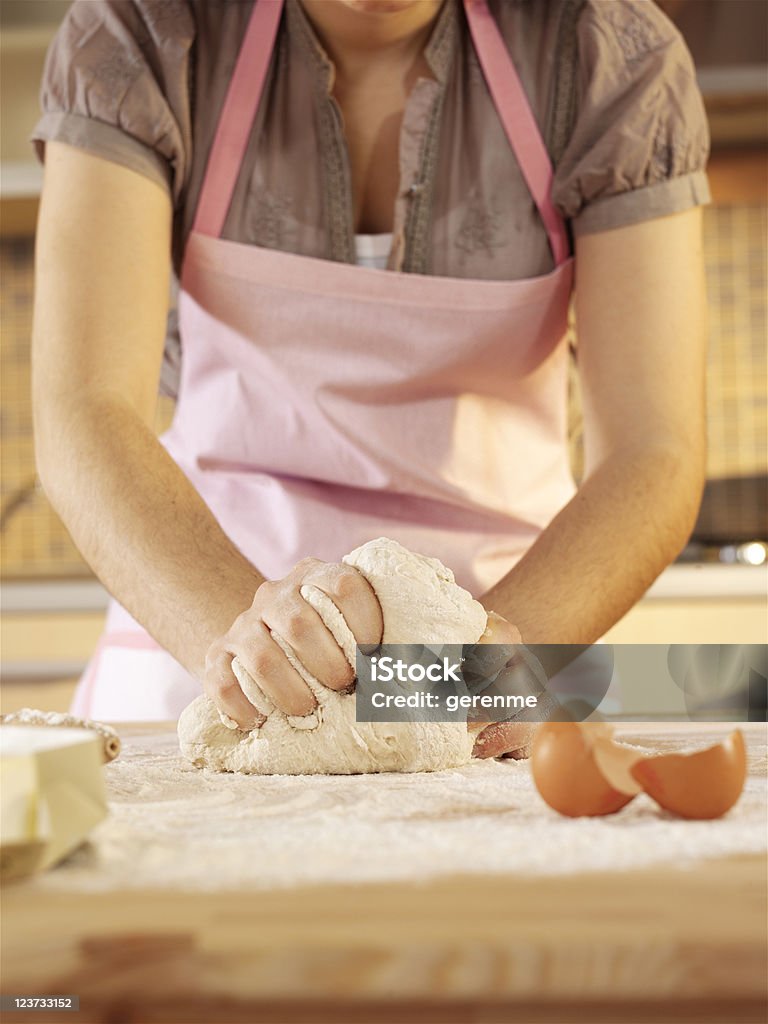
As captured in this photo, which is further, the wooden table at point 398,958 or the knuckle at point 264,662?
the knuckle at point 264,662

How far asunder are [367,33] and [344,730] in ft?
2.14

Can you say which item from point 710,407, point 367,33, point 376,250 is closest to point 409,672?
point 376,250

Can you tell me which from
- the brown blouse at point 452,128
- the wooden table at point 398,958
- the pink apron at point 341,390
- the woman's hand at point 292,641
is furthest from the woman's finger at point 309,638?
the brown blouse at point 452,128

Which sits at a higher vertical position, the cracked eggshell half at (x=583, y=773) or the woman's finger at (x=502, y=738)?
the cracked eggshell half at (x=583, y=773)

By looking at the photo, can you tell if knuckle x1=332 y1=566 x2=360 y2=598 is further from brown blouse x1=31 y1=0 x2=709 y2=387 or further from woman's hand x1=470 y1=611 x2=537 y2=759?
brown blouse x1=31 y1=0 x2=709 y2=387

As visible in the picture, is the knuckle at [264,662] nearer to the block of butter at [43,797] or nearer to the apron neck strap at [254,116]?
the block of butter at [43,797]

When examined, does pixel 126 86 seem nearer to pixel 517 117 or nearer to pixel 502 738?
pixel 517 117

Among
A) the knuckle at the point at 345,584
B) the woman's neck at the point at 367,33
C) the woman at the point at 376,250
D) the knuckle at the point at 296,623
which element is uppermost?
the woman's neck at the point at 367,33

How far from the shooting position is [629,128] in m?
0.96

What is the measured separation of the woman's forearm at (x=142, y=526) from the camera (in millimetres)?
743

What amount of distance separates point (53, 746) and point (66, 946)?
7cm

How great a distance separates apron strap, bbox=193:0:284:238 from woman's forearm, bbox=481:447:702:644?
1.31ft

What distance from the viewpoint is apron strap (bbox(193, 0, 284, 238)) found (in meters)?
0.98

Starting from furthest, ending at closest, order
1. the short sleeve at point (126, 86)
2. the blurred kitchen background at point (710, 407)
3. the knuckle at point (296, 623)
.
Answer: the blurred kitchen background at point (710, 407) → the short sleeve at point (126, 86) → the knuckle at point (296, 623)
